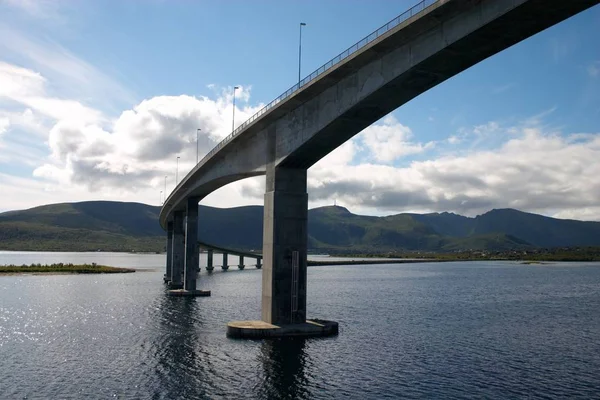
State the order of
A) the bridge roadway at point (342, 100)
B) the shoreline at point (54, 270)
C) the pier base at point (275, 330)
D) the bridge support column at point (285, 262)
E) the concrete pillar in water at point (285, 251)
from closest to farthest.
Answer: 1. the bridge roadway at point (342, 100)
2. the pier base at point (275, 330)
3. the bridge support column at point (285, 262)
4. the concrete pillar in water at point (285, 251)
5. the shoreline at point (54, 270)

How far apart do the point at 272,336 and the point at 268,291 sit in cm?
401

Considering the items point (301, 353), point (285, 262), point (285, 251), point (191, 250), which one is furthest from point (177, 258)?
point (301, 353)

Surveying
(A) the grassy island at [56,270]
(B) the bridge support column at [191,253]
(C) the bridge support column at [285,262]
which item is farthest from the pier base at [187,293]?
(A) the grassy island at [56,270]

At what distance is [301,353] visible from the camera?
39.4 m

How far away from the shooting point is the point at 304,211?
48250 millimetres

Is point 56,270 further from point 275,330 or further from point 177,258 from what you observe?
point 275,330

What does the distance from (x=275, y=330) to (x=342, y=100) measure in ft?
65.8

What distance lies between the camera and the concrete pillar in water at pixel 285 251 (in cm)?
4681

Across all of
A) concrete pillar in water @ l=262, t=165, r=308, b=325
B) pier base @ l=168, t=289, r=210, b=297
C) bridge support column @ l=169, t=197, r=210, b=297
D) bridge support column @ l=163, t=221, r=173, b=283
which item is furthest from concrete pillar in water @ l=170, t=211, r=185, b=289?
concrete pillar in water @ l=262, t=165, r=308, b=325

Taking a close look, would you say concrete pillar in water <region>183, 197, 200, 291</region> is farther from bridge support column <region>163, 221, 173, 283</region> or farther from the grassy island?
the grassy island

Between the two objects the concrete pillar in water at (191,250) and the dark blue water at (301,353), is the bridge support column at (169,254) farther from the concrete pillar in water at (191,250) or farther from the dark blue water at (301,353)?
the dark blue water at (301,353)

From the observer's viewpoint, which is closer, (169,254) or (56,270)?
(169,254)

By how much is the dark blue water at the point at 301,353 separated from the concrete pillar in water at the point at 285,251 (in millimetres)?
3896

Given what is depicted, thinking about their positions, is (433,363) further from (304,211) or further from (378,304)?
(378,304)
